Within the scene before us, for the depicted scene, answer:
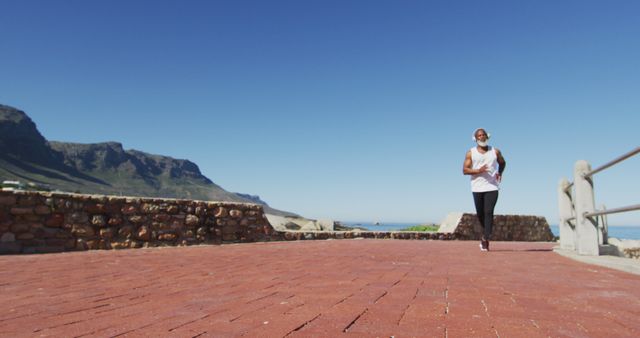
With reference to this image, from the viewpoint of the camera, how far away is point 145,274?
3.70 meters

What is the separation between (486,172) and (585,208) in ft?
4.55

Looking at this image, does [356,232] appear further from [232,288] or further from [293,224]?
[232,288]

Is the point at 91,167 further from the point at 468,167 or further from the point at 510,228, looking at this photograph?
the point at 468,167

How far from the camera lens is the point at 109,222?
21.3 ft

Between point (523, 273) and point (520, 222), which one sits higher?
point (520, 222)

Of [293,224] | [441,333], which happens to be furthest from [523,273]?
[293,224]

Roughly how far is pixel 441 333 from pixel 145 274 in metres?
2.80

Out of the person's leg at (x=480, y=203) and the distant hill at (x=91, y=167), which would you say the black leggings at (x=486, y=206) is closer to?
the person's leg at (x=480, y=203)

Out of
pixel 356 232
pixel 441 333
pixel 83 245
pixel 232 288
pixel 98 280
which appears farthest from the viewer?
pixel 356 232

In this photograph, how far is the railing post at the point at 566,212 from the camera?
5.85 metres

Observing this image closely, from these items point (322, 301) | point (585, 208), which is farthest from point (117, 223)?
point (585, 208)

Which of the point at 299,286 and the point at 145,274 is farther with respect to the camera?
the point at 145,274

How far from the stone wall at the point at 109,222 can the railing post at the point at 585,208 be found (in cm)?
568

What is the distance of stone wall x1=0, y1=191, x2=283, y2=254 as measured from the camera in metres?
5.67
